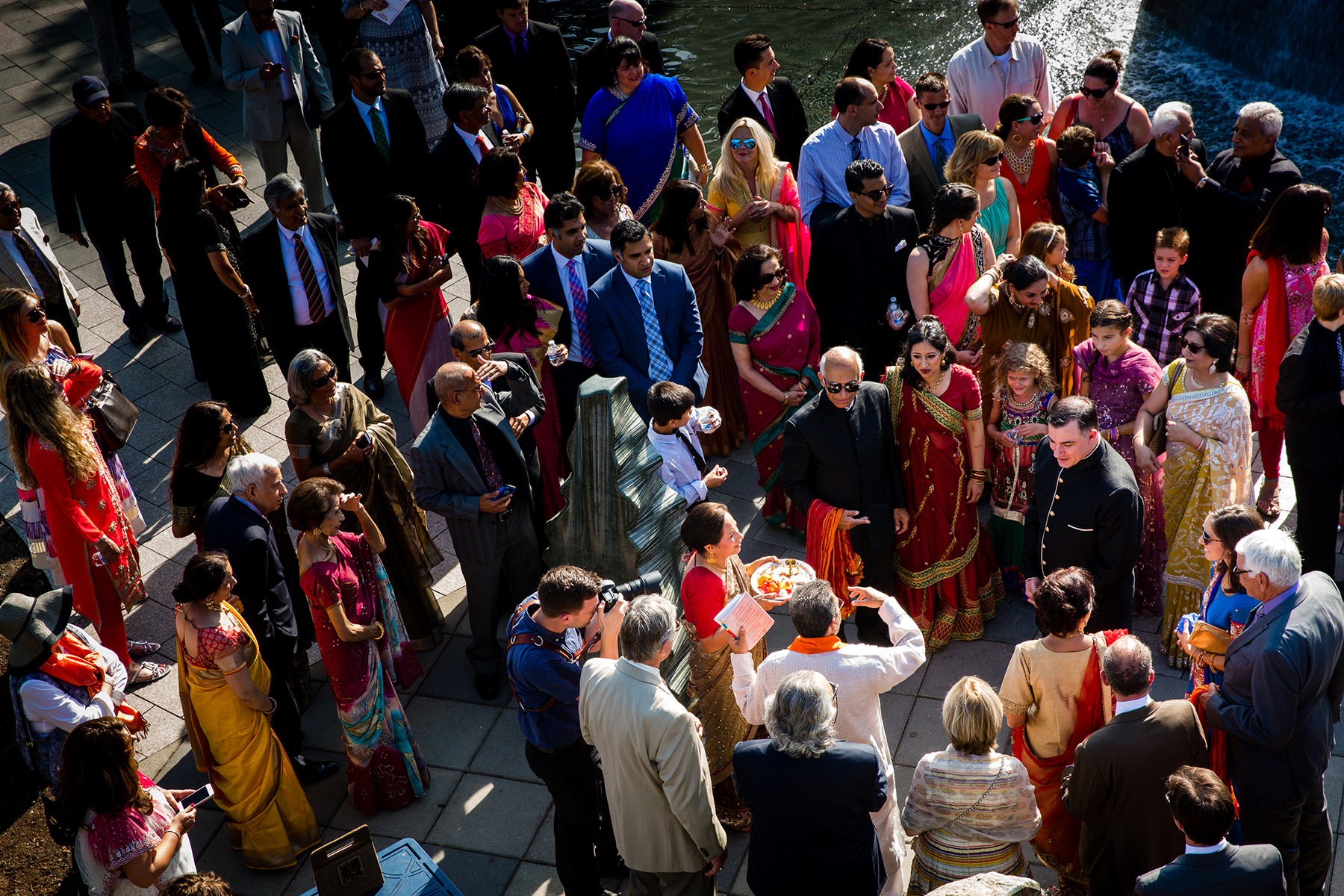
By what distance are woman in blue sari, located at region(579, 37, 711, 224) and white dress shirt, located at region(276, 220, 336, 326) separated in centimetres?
204

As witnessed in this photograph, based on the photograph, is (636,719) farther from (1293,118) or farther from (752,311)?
(1293,118)

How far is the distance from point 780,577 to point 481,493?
1.66 meters

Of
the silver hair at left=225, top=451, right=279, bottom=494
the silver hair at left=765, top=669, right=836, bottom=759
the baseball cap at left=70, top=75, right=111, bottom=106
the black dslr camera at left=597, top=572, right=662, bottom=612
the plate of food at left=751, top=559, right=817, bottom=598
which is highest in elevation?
the baseball cap at left=70, top=75, right=111, bottom=106

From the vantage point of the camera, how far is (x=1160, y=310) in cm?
660

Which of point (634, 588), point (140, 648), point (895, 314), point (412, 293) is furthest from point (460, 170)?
point (634, 588)

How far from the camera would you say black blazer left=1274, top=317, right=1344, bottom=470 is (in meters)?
5.62

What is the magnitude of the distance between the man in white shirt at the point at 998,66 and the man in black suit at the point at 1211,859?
5863 mm

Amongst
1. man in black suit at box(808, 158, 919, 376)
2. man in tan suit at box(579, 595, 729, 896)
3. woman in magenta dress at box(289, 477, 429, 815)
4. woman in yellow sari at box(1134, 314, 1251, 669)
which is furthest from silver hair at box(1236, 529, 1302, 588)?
woman in magenta dress at box(289, 477, 429, 815)

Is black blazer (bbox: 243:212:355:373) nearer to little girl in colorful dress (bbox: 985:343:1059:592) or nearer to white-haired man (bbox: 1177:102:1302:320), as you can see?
little girl in colorful dress (bbox: 985:343:1059:592)

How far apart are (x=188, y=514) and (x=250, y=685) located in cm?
106

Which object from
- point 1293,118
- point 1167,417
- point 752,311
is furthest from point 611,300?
point 1293,118

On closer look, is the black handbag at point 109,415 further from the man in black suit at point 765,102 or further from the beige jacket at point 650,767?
the man in black suit at point 765,102

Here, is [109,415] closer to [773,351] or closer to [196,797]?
[196,797]

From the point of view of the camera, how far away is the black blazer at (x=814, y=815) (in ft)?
12.4
